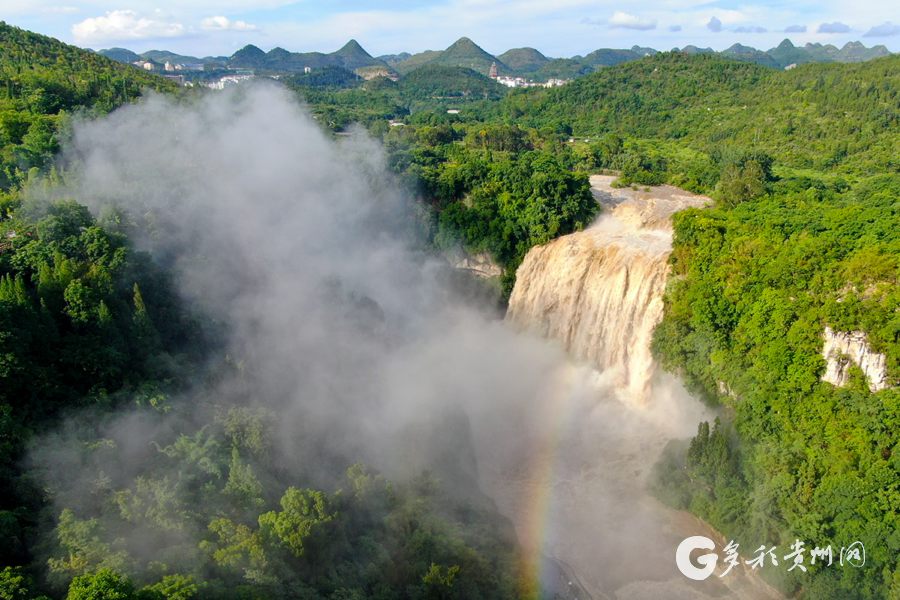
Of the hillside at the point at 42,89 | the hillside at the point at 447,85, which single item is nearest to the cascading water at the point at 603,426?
the hillside at the point at 42,89

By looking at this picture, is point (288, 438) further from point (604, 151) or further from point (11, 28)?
point (11, 28)

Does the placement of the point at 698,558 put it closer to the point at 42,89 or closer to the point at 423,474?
the point at 423,474

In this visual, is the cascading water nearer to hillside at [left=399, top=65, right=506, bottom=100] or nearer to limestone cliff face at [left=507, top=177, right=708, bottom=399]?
limestone cliff face at [left=507, top=177, right=708, bottom=399]

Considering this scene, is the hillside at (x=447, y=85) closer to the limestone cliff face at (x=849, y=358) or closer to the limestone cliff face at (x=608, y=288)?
the limestone cliff face at (x=608, y=288)

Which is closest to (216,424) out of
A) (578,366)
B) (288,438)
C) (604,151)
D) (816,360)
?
(288,438)

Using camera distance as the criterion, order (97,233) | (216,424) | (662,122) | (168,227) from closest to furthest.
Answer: (216,424), (97,233), (168,227), (662,122)

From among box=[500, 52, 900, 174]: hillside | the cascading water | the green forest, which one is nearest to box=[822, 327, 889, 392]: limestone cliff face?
the green forest
